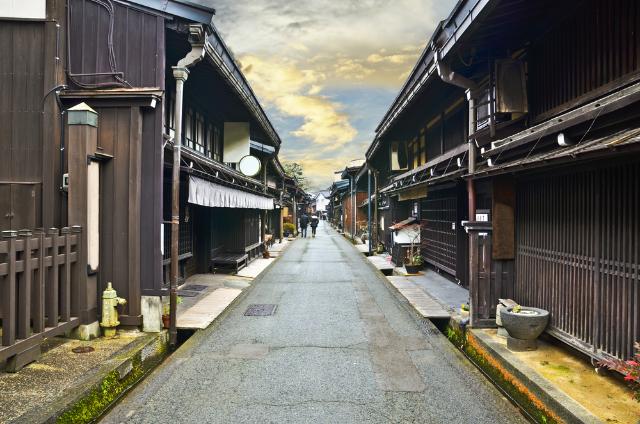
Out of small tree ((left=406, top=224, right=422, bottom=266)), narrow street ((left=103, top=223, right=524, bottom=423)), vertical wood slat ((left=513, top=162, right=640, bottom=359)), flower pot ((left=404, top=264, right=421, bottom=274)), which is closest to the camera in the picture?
narrow street ((left=103, top=223, right=524, bottom=423))

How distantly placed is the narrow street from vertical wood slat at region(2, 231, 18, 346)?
1720 millimetres

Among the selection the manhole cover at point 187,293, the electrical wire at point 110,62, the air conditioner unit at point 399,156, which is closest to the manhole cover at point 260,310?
the manhole cover at point 187,293

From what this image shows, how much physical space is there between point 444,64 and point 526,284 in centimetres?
471

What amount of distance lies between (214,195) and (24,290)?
6.29 meters

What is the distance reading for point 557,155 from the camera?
18.0 feet

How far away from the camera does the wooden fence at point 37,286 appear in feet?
18.6

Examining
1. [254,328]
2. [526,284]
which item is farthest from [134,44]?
[526,284]

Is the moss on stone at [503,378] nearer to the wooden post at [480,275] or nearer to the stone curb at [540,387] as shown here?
the stone curb at [540,387]

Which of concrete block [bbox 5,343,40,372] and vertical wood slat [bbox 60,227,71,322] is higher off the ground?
vertical wood slat [bbox 60,227,71,322]

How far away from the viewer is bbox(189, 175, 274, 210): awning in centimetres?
1042

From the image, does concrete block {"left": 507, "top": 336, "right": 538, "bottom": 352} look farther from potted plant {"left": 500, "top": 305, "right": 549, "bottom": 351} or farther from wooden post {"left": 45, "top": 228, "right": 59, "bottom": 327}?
wooden post {"left": 45, "top": 228, "right": 59, "bottom": 327}

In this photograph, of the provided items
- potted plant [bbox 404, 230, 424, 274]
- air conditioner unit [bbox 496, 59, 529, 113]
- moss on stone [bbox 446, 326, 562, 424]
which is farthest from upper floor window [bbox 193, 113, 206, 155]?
moss on stone [bbox 446, 326, 562, 424]

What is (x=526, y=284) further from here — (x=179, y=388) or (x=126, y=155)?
(x=126, y=155)

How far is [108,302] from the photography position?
7840mm
